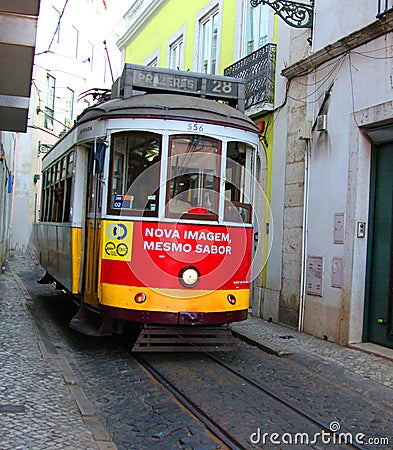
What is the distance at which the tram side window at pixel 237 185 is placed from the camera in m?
7.45

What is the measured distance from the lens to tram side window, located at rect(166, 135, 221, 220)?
7172mm

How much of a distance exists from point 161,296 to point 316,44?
540 centimetres

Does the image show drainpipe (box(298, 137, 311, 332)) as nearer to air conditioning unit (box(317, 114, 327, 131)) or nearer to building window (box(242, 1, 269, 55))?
air conditioning unit (box(317, 114, 327, 131))

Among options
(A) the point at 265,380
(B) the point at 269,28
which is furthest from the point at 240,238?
(B) the point at 269,28

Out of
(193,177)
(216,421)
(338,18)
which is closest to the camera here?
(216,421)

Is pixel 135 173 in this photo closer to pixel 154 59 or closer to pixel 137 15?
pixel 154 59

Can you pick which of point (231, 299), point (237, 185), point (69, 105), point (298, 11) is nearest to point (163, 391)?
point (231, 299)

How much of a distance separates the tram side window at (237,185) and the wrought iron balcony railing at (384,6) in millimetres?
2635

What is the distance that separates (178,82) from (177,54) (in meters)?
10.4

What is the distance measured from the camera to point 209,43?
15.4 meters

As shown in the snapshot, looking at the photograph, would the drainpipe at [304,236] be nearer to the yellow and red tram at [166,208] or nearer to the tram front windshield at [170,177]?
the yellow and red tram at [166,208]

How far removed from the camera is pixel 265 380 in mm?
6793

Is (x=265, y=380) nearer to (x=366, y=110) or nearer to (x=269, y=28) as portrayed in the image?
(x=366, y=110)

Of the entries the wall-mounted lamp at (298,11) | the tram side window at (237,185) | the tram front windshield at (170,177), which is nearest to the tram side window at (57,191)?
the tram front windshield at (170,177)
